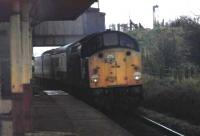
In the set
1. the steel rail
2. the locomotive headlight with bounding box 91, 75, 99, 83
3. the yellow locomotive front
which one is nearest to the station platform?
the locomotive headlight with bounding box 91, 75, 99, 83

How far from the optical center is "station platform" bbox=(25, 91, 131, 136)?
612 inches

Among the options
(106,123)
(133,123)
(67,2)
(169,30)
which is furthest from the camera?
(169,30)

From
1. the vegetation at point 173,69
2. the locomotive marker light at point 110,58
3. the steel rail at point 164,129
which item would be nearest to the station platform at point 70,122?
the steel rail at point 164,129

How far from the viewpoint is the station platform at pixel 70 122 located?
1554 centimetres

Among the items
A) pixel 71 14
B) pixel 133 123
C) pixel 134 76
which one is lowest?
pixel 133 123

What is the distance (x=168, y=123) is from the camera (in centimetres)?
2016

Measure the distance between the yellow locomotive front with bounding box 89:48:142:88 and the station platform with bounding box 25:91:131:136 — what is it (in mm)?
1253

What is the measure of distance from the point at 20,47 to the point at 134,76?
30.2ft

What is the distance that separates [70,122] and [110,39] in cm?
630

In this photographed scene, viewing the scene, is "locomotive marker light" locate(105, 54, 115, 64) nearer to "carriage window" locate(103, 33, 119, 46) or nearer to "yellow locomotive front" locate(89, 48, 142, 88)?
"yellow locomotive front" locate(89, 48, 142, 88)

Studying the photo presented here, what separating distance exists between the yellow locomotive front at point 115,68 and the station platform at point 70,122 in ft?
4.11

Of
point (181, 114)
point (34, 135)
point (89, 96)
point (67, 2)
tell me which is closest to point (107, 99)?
point (89, 96)

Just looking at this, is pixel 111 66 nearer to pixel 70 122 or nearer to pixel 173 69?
pixel 70 122

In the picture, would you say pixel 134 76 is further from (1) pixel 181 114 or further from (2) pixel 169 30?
(2) pixel 169 30
